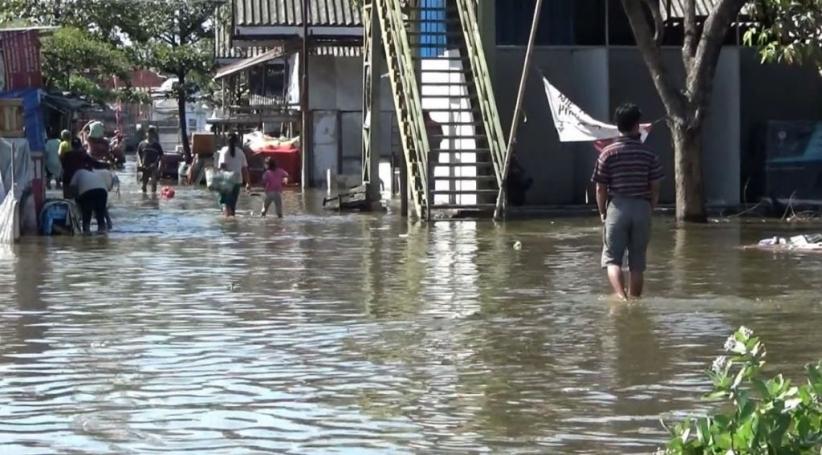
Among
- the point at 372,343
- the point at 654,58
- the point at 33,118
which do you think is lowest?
the point at 372,343

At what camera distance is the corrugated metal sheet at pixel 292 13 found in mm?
37281

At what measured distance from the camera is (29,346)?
426 inches

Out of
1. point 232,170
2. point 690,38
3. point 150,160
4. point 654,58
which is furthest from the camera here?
point 150,160

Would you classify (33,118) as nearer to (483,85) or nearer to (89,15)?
(483,85)

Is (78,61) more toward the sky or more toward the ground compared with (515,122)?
more toward the sky

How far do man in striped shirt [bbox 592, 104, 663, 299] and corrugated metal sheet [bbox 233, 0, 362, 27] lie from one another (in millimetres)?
25106

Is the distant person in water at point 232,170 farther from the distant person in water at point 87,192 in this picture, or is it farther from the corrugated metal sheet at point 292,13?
the corrugated metal sheet at point 292,13

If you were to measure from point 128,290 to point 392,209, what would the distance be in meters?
13.4

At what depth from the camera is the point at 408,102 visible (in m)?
23.8

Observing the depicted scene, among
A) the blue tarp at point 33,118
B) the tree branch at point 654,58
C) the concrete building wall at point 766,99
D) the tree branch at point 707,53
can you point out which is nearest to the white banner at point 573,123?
the tree branch at point 654,58

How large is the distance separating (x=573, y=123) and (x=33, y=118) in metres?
7.31

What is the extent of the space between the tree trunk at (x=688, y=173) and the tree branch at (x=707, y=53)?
0.25 meters

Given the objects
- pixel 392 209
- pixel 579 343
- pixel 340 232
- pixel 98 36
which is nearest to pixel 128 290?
pixel 579 343

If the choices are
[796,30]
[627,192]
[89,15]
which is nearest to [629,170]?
[627,192]
